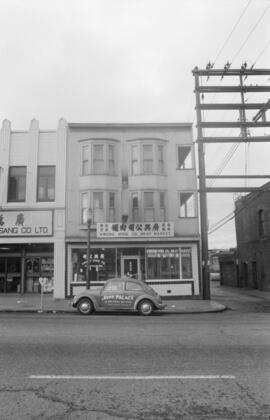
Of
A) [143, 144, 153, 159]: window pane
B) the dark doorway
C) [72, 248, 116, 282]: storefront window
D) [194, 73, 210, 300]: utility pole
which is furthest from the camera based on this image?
the dark doorway

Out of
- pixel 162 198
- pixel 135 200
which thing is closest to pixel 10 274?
pixel 135 200

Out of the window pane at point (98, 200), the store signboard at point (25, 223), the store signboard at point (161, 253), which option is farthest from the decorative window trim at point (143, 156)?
Answer: the store signboard at point (25, 223)

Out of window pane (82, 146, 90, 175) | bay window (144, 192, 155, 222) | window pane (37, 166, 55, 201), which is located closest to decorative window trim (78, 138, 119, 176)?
window pane (82, 146, 90, 175)

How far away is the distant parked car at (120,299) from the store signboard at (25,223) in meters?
7.84

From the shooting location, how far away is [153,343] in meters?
8.71

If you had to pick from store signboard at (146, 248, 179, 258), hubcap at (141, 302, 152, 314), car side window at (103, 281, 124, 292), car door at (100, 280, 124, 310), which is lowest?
hubcap at (141, 302, 152, 314)

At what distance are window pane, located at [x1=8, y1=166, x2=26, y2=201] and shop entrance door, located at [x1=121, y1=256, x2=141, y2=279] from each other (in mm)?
7115

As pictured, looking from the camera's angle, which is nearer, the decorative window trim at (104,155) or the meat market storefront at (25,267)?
the decorative window trim at (104,155)

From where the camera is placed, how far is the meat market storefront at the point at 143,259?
21.9 meters

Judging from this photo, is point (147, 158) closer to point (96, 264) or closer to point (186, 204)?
point (186, 204)

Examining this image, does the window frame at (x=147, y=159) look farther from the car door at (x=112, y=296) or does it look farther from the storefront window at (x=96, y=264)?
the car door at (x=112, y=296)

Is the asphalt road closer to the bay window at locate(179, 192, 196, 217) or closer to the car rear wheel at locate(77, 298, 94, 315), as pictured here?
the car rear wheel at locate(77, 298, 94, 315)

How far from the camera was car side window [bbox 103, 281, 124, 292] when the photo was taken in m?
15.2

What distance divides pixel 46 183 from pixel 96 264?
5710mm
